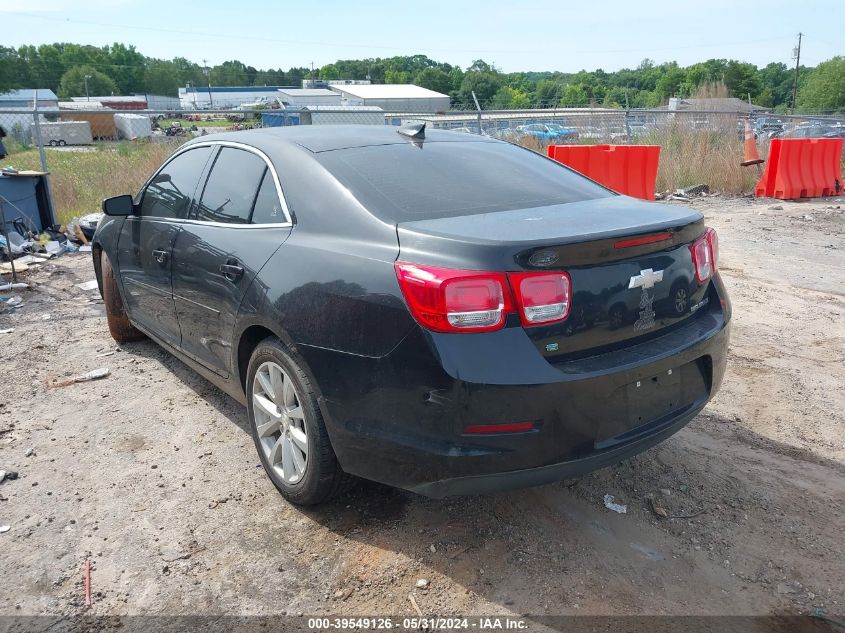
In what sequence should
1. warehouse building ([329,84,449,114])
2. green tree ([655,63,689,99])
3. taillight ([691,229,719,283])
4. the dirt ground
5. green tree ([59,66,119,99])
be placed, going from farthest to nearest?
green tree ([59,66,119,99]) → green tree ([655,63,689,99]) → warehouse building ([329,84,449,114]) → taillight ([691,229,719,283]) → the dirt ground

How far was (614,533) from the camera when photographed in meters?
2.91

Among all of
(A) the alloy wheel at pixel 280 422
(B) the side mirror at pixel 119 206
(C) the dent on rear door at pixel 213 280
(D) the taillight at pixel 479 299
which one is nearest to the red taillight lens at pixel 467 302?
(D) the taillight at pixel 479 299

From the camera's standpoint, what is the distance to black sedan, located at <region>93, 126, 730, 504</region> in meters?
2.33

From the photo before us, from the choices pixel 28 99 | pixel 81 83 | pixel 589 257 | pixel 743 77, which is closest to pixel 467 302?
pixel 589 257

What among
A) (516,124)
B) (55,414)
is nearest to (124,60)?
(516,124)

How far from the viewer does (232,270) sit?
3.22m

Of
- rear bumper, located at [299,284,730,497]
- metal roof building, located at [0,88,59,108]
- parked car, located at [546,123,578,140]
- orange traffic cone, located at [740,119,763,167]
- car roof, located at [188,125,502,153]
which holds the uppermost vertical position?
metal roof building, located at [0,88,59,108]

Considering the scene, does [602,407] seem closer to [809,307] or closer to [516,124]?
[809,307]

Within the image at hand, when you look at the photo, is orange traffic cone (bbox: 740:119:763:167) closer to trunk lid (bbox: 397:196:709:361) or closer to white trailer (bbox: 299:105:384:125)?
white trailer (bbox: 299:105:384:125)

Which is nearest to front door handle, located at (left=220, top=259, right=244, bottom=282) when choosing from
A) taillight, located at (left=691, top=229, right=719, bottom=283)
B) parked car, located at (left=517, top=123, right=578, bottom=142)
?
taillight, located at (left=691, top=229, right=719, bottom=283)

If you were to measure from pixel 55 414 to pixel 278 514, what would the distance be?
2.04 m

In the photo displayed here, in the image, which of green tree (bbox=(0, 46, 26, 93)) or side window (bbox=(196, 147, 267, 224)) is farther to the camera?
green tree (bbox=(0, 46, 26, 93))

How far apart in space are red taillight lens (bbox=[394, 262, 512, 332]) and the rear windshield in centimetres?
49

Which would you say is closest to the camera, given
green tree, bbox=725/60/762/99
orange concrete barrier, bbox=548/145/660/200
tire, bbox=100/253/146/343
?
tire, bbox=100/253/146/343
